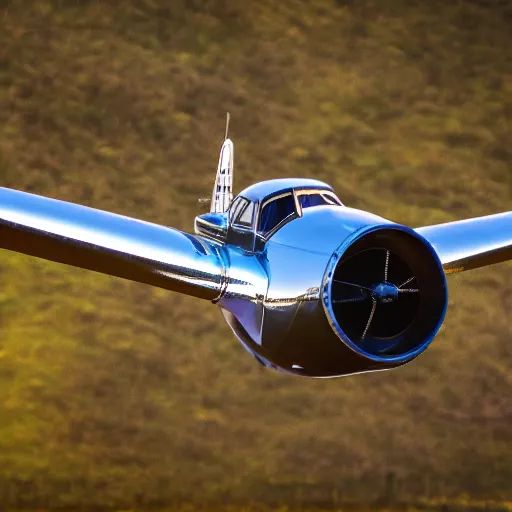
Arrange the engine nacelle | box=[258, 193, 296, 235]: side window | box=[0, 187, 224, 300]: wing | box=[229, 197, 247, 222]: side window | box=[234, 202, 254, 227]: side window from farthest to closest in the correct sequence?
box=[229, 197, 247, 222]: side window, box=[234, 202, 254, 227]: side window, box=[258, 193, 296, 235]: side window, box=[0, 187, 224, 300]: wing, the engine nacelle

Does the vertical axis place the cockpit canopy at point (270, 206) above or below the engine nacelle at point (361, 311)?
above

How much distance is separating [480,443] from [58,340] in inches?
135

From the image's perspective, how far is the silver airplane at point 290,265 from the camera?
379cm

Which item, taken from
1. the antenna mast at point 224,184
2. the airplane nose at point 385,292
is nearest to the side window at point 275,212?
the airplane nose at point 385,292

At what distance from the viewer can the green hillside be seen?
737 centimetres

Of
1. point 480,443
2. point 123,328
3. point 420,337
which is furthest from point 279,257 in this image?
point 480,443

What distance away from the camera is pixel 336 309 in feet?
13.1

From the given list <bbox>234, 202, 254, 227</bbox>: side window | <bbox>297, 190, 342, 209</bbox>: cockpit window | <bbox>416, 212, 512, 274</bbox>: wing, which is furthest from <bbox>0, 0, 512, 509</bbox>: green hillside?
<bbox>297, 190, 342, 209</bbox>: cockpit window

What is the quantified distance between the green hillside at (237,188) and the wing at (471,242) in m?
2.51

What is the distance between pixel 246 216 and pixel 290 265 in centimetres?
54

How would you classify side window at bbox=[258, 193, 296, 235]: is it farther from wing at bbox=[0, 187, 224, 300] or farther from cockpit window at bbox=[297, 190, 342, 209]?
wing at bbox=[0, 187, 224, 300]

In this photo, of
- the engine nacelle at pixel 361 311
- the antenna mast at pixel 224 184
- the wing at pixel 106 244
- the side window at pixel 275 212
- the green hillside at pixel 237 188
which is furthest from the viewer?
the green hillside at pixel 237 188

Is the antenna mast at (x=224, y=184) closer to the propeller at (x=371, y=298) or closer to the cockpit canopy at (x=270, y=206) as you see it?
the cockpit canopy at (x=270, y=206)

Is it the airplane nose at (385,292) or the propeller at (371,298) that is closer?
the airplane nose at (385,292)
